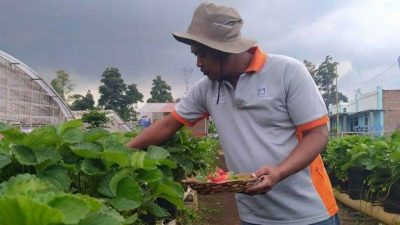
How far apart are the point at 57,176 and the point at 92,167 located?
0.18 metres

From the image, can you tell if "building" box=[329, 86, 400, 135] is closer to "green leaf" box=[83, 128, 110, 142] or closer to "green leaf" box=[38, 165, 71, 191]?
"green leaf" box=[83, 128, 110, 142]

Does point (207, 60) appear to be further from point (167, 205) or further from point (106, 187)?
point (167, 205)

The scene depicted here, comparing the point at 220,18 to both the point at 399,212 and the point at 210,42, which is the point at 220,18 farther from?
the point at 399,212

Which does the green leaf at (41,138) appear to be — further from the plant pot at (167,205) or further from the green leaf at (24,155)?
the plant pot at (167,205)

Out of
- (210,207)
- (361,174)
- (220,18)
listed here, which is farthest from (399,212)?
(220,18)

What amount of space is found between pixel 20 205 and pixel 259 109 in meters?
1.42

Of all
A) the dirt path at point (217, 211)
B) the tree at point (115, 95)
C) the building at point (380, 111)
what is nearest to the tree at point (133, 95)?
the tree at point (115, 95)

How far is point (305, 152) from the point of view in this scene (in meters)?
2.20

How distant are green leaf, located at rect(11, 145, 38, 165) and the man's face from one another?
0.82 m

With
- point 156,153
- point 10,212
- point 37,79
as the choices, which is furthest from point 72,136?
point 37,79

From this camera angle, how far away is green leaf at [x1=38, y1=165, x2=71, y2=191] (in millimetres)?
1937

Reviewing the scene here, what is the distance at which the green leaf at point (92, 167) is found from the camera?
6.78ft

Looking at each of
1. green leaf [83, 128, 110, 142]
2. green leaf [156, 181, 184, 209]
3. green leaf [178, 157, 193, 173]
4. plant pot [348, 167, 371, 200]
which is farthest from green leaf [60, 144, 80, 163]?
plant pot [348, 167, 371, 200]

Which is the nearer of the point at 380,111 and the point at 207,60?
the point at 207,60
